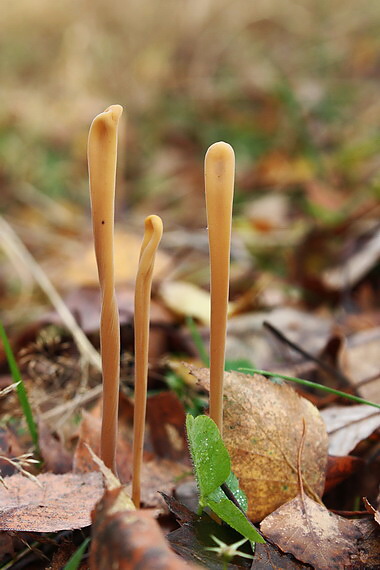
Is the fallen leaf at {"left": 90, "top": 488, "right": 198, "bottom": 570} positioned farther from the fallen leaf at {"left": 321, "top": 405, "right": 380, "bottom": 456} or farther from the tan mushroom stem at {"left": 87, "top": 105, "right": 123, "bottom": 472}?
the fallen leaf at {"left": 321, "top": 405, "right": 380, "bottom": 456}

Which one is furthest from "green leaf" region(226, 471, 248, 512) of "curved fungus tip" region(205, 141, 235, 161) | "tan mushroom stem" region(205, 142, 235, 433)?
"curved fungus tip" region(205, 141, 235, 161)

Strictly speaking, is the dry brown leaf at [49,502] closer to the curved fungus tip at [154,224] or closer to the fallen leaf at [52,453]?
the fallen leaf at [52,453]

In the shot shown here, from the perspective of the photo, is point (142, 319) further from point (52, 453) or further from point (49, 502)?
point (52, 453)

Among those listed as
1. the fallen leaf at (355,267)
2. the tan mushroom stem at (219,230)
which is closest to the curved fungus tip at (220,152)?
the tan mushroom stem at (219,230)

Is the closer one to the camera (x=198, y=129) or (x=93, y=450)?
(x=93, y=450)

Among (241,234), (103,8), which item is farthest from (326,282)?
(103,8)

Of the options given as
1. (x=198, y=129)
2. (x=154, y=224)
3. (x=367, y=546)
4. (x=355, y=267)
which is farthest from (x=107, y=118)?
(x=198, y=129)
